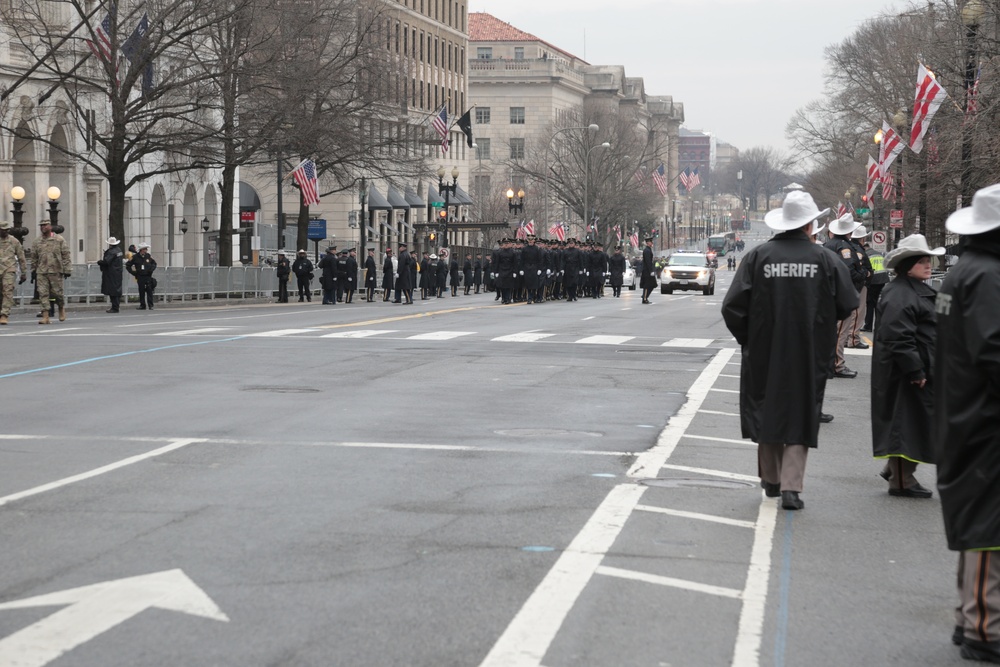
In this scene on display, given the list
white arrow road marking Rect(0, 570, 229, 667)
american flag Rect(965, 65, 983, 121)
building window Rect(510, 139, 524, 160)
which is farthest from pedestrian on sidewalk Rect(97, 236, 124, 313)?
building window Rect(510, 139, 524, 160)

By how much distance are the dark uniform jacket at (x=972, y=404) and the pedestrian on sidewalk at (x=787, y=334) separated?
3372 millimetres

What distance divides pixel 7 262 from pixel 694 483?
19729 mm

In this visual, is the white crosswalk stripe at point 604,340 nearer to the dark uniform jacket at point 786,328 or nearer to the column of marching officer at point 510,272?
the dark uniform jacket at point 786,328

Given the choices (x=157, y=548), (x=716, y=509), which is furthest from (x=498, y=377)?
(x=157, y=548)

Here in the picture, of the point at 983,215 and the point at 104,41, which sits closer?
the point at 983,215

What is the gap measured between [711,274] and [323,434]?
51956 millimetres

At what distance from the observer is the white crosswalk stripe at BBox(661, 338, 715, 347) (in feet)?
83.9

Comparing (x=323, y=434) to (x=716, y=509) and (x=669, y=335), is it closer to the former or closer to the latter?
(x=716, y=509)

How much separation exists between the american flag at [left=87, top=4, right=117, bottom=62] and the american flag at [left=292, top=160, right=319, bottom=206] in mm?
11003

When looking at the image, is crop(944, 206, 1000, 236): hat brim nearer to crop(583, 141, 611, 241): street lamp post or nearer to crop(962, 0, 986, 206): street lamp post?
crop(962, 0, 986, 206): street lamp post

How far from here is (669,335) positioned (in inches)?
1115

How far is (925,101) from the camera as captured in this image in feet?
99.6

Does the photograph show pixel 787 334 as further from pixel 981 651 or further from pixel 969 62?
pixel 969 62

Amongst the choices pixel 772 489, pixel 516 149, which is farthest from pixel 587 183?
pixel 772 489
